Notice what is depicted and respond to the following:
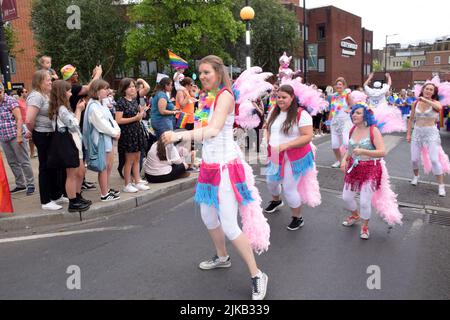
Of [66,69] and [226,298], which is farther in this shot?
[66,69]

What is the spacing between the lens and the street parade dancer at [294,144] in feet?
15.2

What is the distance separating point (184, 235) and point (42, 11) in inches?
1220

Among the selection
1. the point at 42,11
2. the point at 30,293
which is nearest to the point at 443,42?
the point at 42,11

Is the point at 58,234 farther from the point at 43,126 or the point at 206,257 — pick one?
the point at 206,257

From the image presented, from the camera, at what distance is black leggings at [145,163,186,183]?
7.02 metres

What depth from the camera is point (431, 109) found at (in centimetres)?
646

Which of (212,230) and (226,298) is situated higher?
(212,230)

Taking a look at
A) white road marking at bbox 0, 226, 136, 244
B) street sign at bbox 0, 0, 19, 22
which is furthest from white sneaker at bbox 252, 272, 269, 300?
street sign at bbox 0, 0, 19, 22

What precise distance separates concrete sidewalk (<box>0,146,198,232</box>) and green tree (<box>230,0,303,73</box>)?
3023 centimetres

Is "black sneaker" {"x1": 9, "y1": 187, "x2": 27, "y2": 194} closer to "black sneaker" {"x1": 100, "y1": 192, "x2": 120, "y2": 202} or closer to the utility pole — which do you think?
"black sneaker" {"x1": 100, "y1": 192, "x2": 120, "y2": 202}

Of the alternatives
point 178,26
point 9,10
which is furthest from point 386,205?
point 178,26

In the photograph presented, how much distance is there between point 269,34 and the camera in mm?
36312

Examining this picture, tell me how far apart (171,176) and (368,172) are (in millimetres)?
3738
